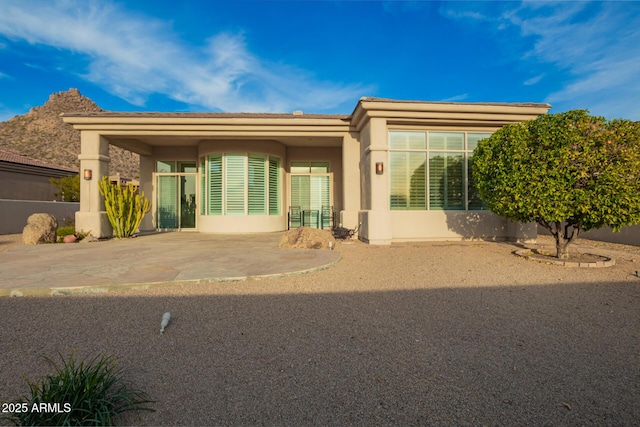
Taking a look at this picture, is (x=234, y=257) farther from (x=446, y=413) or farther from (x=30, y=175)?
(x=30, y=175)

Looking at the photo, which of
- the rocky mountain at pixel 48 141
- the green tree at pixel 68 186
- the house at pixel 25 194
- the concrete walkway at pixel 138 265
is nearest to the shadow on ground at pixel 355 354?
the concrete walkway at pixel 138 265

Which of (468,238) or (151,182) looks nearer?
(468,238)

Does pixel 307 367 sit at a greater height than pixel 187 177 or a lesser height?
lesser

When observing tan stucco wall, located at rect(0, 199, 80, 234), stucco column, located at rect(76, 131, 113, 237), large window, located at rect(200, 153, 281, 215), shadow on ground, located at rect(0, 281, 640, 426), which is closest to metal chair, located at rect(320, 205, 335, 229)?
large window, located at rect(200, 153, 281, 215)

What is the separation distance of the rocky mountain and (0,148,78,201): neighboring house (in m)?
17.3

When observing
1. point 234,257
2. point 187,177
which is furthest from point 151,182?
point 234,257

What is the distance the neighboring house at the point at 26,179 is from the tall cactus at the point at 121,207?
40.1ft

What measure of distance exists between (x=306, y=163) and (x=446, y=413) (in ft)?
36.9

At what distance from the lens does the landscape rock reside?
25.0ft

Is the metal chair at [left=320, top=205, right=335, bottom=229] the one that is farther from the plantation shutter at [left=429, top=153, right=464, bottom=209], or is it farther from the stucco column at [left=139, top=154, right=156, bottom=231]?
the stucco column at [left=139, top=154, right=156, bottom=231]

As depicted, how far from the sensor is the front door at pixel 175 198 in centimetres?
1241

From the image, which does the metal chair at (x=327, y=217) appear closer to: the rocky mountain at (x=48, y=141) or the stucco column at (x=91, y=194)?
the stucco column at (x=91, y=194)

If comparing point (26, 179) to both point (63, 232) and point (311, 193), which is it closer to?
point (63, 232)

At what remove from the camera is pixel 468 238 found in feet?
29.8
